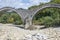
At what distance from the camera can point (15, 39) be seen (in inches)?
1051

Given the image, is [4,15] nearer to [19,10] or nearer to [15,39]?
[19,10]

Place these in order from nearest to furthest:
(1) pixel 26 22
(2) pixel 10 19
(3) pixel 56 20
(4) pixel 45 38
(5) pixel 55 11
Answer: (4) pixel 45 38 → (3) pixel 56 20 → (1) pixel 26 22 → (5) pixel 55 11 → (2) pixel 10 19

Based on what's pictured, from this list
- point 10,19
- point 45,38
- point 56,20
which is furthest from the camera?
point 10,19

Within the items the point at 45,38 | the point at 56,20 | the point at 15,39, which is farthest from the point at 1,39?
the point at 56,20

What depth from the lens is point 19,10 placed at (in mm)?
51000

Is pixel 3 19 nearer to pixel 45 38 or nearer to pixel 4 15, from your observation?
pixel 4 15

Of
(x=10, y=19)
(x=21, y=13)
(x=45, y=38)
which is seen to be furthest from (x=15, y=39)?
(x=10, y=19)

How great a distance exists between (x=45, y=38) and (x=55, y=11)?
2880cm

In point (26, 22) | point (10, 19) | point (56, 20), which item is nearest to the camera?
point (56, 20)

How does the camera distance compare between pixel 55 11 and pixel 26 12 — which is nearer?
pixel 26 12

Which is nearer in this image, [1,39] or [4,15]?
[1,39]

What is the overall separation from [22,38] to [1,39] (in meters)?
2.32

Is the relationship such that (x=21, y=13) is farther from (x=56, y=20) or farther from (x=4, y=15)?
(x=4, y=15)

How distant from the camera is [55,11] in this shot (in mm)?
54531
